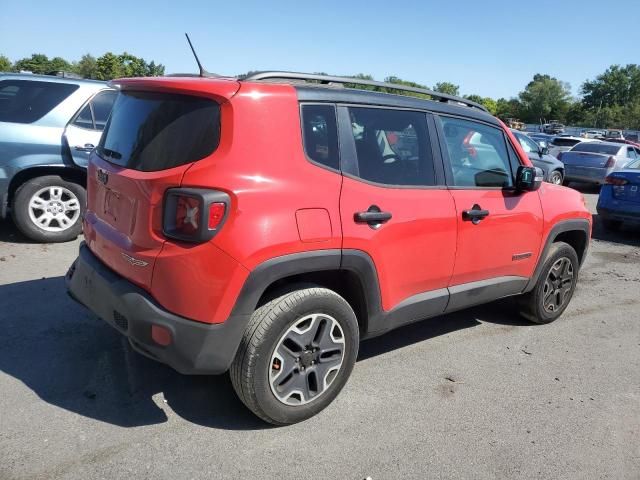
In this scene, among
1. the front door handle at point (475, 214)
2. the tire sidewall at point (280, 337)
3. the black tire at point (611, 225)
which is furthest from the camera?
the black tire at point (611, 225)

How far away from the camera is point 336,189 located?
2.95 meters

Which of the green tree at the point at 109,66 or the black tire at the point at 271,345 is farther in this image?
the green tree at the point at 109,66

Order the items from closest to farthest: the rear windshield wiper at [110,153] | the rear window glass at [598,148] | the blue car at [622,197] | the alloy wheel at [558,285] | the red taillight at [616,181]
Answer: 1. the rear windshield wiper at [110,153]
2. the alloy wheel at [558,285]
3. the blue car at [622,197]
4. the red taillight at [616,181]
5. the rear window glass at [598,148]

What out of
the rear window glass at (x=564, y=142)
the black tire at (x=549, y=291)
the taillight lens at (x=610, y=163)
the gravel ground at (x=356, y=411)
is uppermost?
the rear window glass at (x=564, y=142)

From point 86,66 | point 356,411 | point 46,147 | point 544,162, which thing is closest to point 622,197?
point 544,162

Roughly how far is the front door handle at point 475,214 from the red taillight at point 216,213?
69.9 inches

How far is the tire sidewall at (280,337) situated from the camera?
2.77m

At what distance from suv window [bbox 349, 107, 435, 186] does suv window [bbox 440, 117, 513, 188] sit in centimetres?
24

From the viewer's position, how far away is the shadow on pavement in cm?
305

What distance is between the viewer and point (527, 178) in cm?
405

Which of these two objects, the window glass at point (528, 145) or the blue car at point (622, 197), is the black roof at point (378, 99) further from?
the window glass at point (528, 145)

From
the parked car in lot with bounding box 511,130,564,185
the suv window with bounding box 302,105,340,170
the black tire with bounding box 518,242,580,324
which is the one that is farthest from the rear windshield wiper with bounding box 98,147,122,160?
the parked car in lot with bounding box 511,130,564,185

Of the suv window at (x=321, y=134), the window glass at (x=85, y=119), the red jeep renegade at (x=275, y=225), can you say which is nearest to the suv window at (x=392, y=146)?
the red jeep renegade at (x=275, y=225)

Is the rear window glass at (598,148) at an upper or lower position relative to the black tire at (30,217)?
upper
